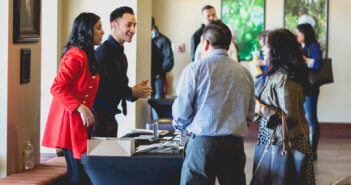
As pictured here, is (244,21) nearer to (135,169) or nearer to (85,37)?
(85,37)

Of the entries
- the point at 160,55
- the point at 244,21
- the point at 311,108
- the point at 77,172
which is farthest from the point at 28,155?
the point at 244,21

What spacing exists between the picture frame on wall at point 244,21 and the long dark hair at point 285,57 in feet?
18.4

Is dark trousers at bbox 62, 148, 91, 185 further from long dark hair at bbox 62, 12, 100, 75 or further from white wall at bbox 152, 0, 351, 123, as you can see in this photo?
white wall at bbox 152, 0, 351, 123

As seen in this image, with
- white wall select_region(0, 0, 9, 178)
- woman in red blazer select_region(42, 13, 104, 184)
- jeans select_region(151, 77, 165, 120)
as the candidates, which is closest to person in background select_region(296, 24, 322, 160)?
jeans select_region(151, 77, 165, 120)

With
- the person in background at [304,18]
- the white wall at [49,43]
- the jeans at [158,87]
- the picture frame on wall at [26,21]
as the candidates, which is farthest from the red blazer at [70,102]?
the person in background at [304,18]

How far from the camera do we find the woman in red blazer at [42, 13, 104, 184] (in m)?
3.88

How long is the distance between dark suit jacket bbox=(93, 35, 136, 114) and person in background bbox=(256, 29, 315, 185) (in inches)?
45.6

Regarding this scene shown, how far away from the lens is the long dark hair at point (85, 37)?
407 cm

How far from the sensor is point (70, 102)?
3.86 metres

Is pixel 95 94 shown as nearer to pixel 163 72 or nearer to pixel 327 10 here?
pixel 163 72

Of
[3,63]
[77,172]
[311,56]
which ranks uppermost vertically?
[311,56]

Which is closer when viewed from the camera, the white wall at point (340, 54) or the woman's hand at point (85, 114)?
the woman's hand at point (85, 114)

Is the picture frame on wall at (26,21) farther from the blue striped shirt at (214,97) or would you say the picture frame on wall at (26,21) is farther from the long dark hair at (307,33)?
the long dark hair at (307,33)

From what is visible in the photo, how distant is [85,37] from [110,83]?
1.72 ft
